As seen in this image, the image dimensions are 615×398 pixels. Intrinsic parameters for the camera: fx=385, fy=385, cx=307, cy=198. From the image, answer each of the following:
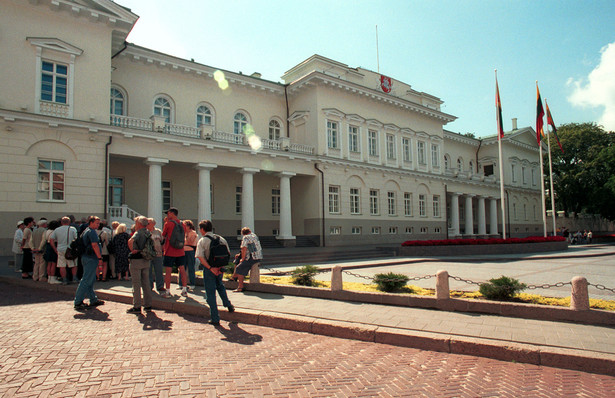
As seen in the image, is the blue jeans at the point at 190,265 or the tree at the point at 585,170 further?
the tree at the point at 585,170

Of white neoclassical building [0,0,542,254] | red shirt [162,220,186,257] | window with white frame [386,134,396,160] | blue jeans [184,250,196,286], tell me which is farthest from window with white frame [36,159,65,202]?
window with white frame [386,134,396,160]

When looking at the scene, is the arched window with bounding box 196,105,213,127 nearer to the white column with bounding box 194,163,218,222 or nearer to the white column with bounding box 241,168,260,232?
the white column with bounding box 194,163,218,222

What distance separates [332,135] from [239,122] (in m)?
7.05

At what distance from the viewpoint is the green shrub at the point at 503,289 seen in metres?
7.92

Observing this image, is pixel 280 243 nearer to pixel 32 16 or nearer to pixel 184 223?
pixel 184 223

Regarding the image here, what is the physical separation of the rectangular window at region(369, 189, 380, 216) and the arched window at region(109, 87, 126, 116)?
19.1 m

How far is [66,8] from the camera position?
18.5m

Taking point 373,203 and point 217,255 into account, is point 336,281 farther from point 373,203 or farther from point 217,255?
point 373,203

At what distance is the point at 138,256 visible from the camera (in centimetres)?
834

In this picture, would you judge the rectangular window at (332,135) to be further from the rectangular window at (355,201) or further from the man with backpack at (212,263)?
the man with backpack at (212,263)

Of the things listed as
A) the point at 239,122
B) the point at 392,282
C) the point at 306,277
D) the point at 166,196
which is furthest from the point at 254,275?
the point at 239,122

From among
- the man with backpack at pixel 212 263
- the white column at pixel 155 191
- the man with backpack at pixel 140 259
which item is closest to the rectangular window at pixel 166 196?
the white column at pixel 155 191

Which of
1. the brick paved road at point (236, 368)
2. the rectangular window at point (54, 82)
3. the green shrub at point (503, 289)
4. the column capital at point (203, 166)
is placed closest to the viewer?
the brick paved road at point (236, 368)

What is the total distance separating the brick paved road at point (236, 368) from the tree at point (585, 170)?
52095 mm
